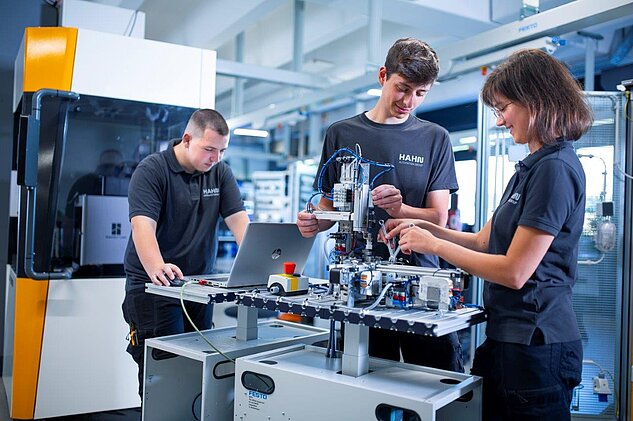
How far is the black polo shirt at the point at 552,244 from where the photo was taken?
1.31 m

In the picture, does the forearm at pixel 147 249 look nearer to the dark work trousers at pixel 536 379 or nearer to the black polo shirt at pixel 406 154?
the black polo shirt at pixel 406 154

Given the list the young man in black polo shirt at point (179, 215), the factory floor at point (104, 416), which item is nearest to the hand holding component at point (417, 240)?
the young man in black polo shirt at point (179, 215)

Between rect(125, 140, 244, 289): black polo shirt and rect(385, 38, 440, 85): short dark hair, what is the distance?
3.02ft

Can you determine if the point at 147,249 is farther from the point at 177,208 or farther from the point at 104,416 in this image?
the point at 104,416

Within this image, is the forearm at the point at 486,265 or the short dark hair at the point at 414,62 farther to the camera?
the short dark hair at the point at 414,62

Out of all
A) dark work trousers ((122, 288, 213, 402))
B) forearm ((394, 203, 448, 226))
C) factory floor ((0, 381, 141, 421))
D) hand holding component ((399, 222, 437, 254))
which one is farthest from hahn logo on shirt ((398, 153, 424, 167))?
factory floor ((0, 381, 141, 421))

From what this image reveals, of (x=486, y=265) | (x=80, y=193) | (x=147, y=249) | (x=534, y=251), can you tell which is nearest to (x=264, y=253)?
(x=147, y=249)

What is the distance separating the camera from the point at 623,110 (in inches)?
116

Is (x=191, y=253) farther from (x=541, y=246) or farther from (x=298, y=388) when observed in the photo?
(x=541, y=246)

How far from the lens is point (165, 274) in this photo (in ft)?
6.29

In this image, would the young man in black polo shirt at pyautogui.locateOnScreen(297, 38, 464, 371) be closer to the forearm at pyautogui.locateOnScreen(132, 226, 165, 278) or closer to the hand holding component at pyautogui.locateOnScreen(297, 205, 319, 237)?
the hand holding component at pyautogui.locateOnScreen(297, 205, 319, 237)

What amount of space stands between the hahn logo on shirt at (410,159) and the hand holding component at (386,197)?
190 millimetres

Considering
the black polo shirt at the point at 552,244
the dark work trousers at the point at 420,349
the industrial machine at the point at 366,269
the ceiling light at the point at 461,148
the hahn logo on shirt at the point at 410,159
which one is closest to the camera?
the black polo shirt at the point at 552,244

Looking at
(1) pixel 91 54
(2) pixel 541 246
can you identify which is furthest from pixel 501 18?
(2) pixel 541 246
